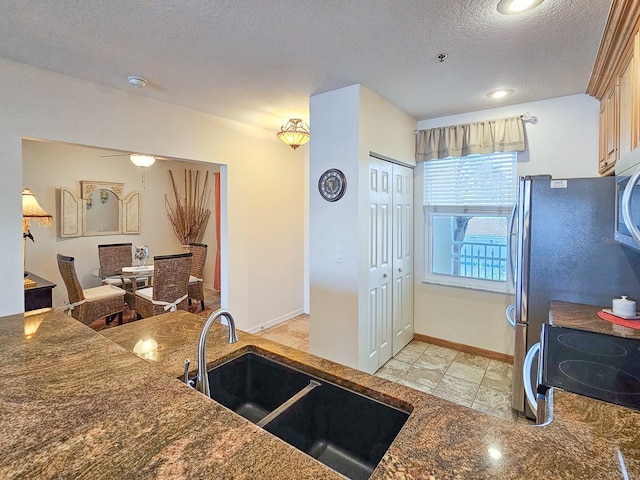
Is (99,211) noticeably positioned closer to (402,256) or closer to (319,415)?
(402,256)

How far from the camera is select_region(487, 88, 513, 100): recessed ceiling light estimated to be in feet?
9.23

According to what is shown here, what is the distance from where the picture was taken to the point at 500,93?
2877 millimetres

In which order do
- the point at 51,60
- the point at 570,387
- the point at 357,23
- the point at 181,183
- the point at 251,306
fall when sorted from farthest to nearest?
1. the point at 181,183
2. the point at 251,306
3. the point at 51,60
4. the point at 357,23
5. the point at 570,387

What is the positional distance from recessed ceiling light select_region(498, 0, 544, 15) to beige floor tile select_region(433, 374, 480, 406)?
2647mm

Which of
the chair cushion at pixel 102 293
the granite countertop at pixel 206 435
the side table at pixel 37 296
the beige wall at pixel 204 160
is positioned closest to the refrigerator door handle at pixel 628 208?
the granite countertop at pixel 206 435

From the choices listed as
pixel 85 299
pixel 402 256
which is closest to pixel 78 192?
pixel 85 299

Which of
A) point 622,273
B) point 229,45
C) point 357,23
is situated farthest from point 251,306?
point 622,273

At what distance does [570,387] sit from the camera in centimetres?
132

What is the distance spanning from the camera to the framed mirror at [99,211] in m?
4.68

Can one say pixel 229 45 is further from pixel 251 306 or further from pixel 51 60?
pixel 251 306

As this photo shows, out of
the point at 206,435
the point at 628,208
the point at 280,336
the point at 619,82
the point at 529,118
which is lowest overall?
the point at 280,336

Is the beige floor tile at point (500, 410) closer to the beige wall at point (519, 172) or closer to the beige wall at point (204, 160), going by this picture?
the beige wall at point (519, 172)

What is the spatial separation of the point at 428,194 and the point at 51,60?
3.47 m

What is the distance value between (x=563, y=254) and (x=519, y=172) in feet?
4.09
